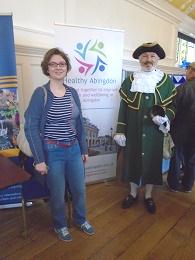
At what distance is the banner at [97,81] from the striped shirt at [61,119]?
75 centimetres

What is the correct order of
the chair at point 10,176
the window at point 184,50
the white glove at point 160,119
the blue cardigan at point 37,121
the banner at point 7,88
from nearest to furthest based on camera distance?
the chair at point 10,176, the blue cardigan at point 37,121, the banner at point 7,88, the white glove at point 160,119, the window at point 184,50

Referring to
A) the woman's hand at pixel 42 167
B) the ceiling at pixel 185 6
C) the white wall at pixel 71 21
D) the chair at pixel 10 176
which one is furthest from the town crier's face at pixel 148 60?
the ceiling at pixel 185 6

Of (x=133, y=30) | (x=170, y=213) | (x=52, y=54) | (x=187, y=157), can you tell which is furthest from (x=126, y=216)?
(x=133, y=30)

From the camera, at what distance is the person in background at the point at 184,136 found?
230 cm

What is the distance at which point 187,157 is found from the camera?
2.52 meters

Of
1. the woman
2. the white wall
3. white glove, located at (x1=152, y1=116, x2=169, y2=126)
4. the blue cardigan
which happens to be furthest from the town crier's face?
the white wall

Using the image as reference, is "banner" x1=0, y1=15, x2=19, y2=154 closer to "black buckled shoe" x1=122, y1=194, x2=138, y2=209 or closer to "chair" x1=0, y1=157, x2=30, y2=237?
"chair" x1=0, y1=157, x2=30, y2=237

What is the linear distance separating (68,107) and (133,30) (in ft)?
7.74

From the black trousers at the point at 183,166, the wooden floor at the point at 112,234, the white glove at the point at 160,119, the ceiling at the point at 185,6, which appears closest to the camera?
the wooden floor at the point at 112,234

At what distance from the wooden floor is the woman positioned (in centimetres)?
16

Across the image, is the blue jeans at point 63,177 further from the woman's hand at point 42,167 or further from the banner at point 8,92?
the banner at point 8,92

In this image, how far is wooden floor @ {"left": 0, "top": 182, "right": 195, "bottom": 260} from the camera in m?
1.70

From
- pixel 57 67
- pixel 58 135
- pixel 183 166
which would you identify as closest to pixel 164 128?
pixel 183 166

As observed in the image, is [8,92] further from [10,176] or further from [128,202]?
[128,202]
